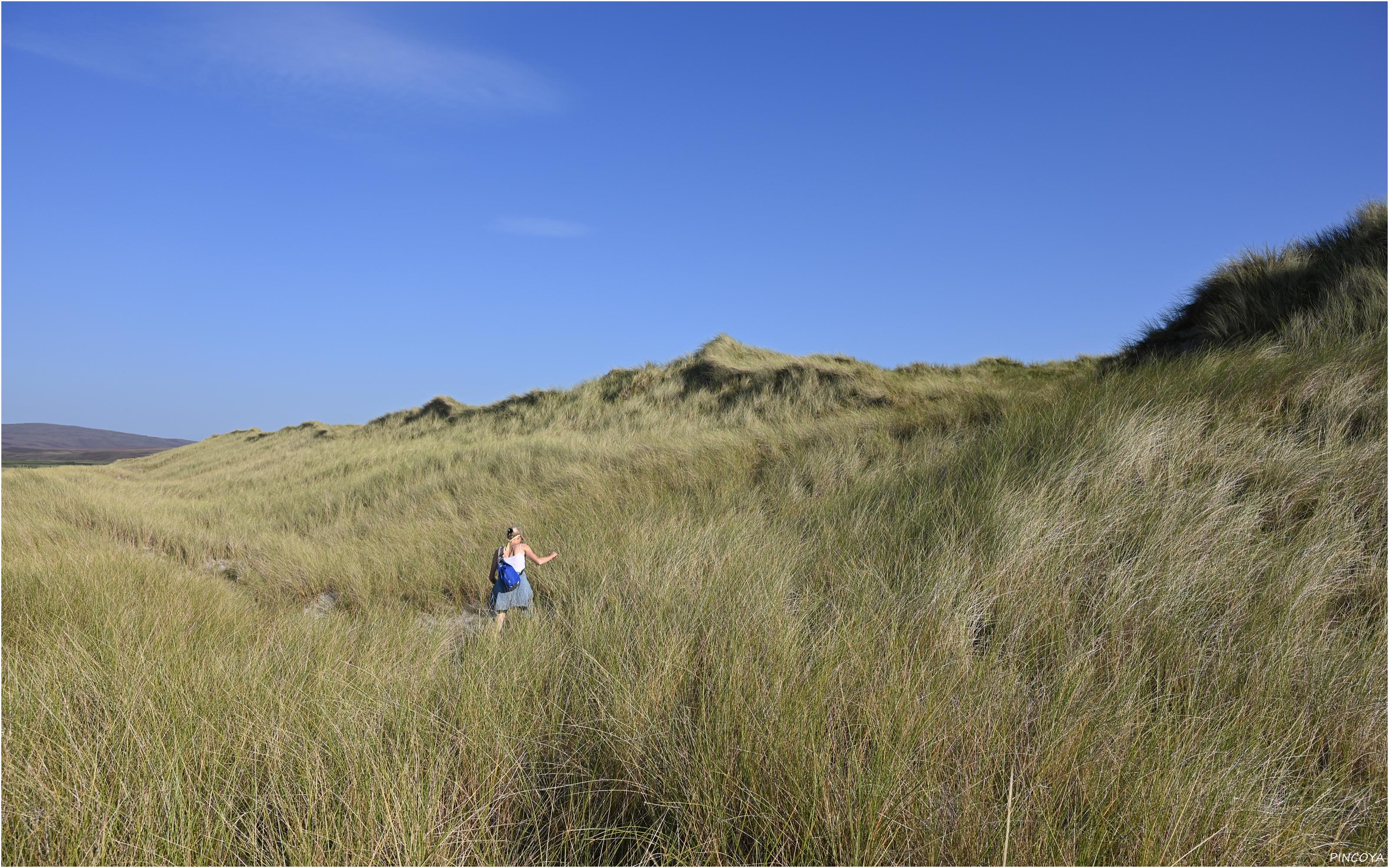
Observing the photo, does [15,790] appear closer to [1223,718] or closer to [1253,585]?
[1223,718]

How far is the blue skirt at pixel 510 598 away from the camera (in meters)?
4.50

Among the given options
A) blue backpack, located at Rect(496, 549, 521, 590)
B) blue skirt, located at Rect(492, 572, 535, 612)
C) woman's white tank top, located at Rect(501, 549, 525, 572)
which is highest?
woman's white tank top, located at Rect(501, 549, 525, 572)

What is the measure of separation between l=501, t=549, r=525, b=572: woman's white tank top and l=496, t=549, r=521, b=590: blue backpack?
11 millimetres

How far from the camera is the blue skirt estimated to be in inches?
177

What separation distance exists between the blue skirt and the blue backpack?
0.02 meters

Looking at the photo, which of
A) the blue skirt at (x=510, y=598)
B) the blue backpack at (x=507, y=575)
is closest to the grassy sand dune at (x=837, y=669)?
the blue skirt at (x=510, y=598)

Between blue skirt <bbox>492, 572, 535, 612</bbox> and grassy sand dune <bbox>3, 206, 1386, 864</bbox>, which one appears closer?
grassy sand dune <bbox>3, 206, 1386, 864</bbox>

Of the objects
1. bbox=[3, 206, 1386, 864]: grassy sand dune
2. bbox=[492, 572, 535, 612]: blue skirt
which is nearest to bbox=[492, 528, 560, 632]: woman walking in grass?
bbox=[492, 572, 535, 612]: blue skirt

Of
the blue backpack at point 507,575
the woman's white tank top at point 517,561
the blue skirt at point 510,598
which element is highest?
the woman's white tank top at point 517,561

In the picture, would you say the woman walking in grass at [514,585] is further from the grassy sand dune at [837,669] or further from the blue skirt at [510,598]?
the grassy sand dune at [837,669]

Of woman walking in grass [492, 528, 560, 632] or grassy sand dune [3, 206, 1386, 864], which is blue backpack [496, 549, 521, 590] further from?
grassy sand dune [3, 206, 1386, 864]

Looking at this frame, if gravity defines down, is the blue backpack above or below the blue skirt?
above

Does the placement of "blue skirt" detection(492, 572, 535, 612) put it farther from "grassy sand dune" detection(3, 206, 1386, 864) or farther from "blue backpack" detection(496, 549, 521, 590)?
"grassy sand dune" detection(3, 206, 1386, 864)

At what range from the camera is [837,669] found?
242 cm
